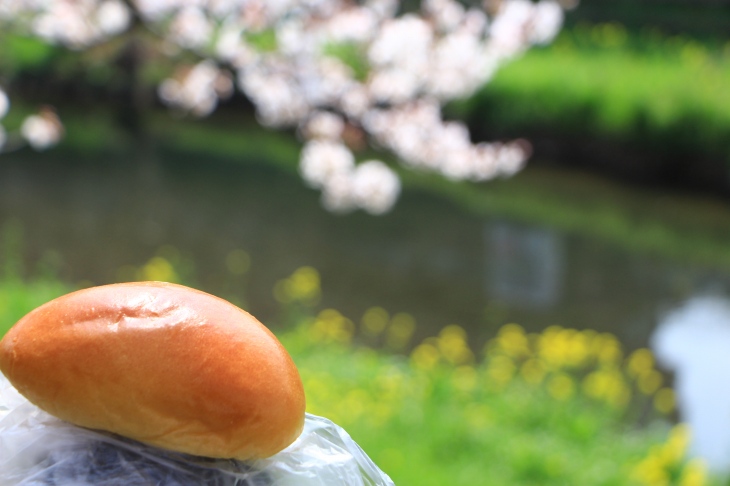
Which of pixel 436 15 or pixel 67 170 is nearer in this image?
pixel 436 15

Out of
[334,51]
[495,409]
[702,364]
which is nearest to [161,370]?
[495,409]

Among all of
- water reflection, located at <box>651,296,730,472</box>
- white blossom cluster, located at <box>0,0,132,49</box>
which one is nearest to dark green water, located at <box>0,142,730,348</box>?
water reflection, located at <box>651,296,730,472</box>

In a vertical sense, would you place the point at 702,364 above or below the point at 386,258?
below

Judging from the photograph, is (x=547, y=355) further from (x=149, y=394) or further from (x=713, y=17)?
(x=713, y=17)

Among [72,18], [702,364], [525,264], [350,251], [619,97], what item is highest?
[619,97]

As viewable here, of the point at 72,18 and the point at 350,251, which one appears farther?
the point at 350,251

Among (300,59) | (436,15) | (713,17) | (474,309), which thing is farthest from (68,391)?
(713,17)

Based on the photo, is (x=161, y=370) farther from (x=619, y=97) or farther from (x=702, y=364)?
(x=619, y=97)
